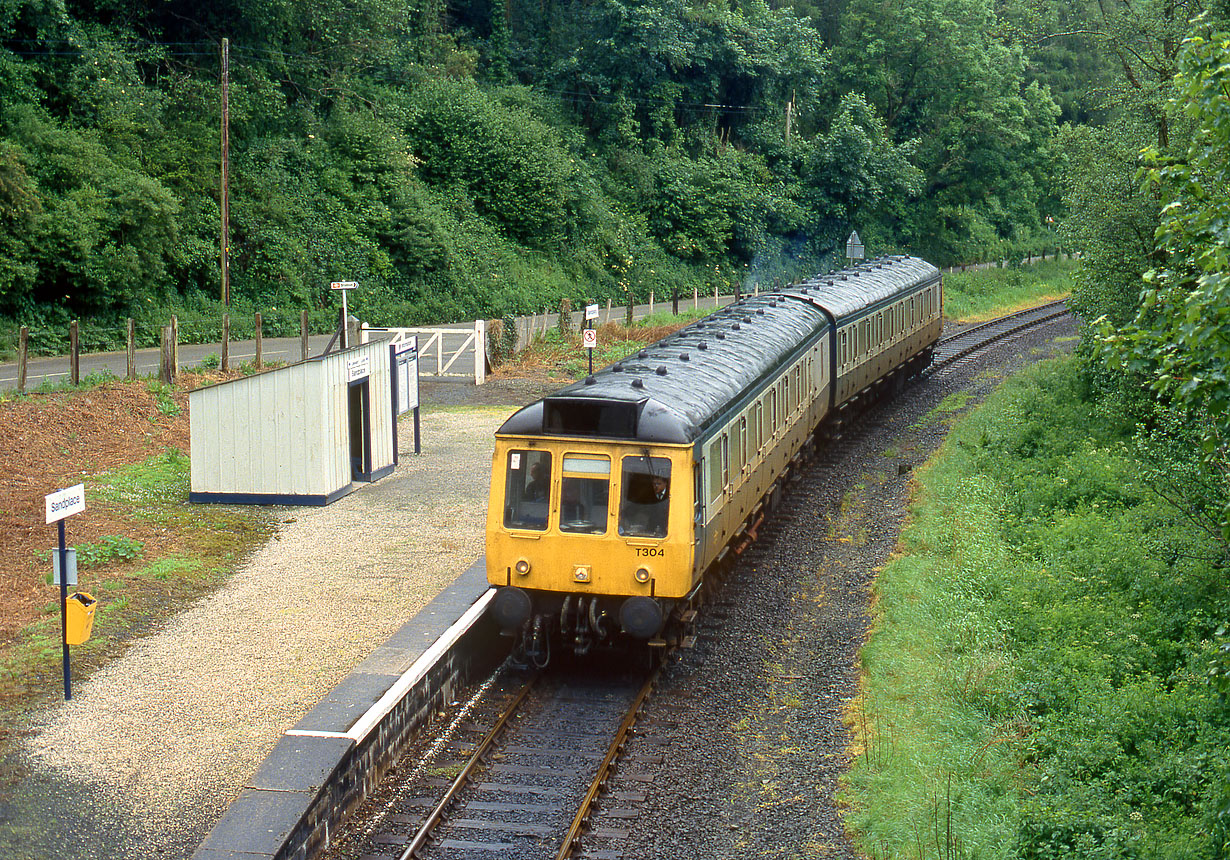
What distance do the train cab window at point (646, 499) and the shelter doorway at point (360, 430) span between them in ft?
26.7

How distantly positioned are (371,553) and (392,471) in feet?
15.5

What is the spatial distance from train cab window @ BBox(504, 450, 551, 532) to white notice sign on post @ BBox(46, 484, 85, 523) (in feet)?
12.3

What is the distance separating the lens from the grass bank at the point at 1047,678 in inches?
345

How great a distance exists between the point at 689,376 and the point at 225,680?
18.8 ft

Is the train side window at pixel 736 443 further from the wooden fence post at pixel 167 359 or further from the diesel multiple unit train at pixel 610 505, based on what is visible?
the wooden fence post at pixel 167 359

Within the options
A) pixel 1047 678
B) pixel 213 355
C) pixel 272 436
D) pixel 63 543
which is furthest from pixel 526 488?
pixel 213 355

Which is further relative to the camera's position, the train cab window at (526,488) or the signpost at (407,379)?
the signpost at (407,379)

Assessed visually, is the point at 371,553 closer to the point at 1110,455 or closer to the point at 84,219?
the point at 1110,455

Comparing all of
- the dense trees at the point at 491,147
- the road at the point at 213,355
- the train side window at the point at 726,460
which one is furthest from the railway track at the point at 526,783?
the dense trees at the point at 491,147

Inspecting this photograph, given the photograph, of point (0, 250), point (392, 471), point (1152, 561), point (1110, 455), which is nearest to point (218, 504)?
point (392, 471)

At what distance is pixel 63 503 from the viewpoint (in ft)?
35.6

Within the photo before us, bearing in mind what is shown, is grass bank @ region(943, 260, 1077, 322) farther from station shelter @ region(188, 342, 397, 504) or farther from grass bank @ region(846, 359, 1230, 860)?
station shelter @ region(188, 342, 397, 504)

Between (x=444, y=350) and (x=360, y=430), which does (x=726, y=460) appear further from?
(x=444, y=350)

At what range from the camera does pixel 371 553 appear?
49.3 feet
